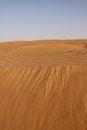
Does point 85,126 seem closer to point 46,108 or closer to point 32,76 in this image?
point 46,108

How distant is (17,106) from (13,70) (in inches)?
124

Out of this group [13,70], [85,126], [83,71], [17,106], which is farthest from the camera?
[13,70]

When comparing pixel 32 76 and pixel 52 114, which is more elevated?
pixel 32 76

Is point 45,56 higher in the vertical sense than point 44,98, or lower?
higher

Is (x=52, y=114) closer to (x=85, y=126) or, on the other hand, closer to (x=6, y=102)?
(x=85, y=126)

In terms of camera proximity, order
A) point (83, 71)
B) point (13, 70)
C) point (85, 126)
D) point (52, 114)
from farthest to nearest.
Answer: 1. point (13, 70)
2. point (83, 71)
3. point (52, 114)
4. point (85, 126)

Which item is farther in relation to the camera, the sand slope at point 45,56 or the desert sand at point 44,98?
the sand slope at point 45,56

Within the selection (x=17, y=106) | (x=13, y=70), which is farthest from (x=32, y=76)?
(x=17, y=106)

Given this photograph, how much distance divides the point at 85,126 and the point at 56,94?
207 cm

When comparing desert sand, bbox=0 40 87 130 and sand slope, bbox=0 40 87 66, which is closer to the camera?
desert sand, bbox=0 40 87 130

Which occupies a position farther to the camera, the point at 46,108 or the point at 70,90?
the point at 70,90

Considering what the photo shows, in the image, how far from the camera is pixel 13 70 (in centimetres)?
1221

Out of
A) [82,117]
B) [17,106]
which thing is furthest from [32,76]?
[82,117]

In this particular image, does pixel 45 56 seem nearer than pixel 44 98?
No
